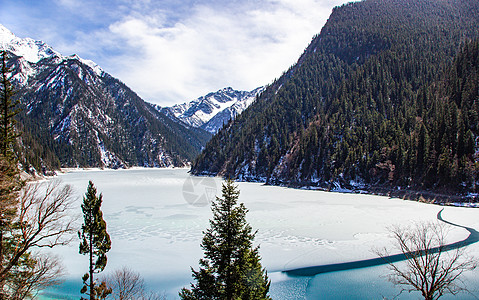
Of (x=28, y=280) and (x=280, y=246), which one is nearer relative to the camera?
(x=28, y=280)

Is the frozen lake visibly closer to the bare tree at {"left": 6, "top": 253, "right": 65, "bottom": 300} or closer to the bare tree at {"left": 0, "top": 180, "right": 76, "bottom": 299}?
the bare tree at {"left": 6, "top": 253, "right": 65, "bottom": 300}

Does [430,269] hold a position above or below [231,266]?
below

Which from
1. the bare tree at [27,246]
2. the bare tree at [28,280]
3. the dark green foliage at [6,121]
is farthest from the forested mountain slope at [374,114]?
the dark green foliage at [6,121]

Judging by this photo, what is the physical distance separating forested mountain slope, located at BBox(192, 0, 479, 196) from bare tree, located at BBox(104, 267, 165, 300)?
65045 mm

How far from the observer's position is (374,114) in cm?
10019

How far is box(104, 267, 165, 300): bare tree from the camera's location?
667 inches

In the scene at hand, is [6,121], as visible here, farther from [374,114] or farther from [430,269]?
[374,114]

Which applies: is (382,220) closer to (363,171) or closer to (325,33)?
(363,171)

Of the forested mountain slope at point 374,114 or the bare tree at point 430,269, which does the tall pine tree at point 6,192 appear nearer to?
the bare tree at point 430,269

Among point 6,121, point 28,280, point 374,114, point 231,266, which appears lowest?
point 28,280

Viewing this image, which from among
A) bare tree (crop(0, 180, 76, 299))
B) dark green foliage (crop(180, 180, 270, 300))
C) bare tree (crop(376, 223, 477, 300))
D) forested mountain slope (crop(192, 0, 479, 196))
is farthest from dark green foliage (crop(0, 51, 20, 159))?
forested mountain slope (crop(192, 0, 479, 196))

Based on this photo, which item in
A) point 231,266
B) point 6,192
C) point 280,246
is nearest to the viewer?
point 231,266

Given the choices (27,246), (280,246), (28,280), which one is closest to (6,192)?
(27,246)

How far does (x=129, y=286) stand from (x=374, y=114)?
100694 millimetres
